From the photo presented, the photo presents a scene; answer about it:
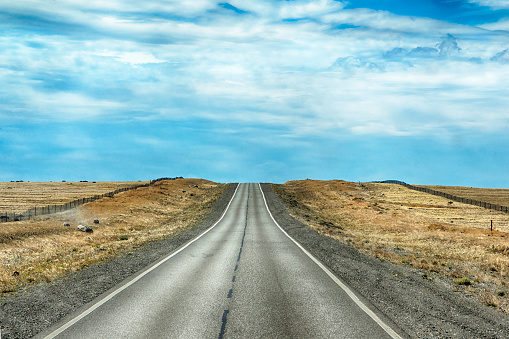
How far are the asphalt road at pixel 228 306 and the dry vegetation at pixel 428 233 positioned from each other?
539 centimetres

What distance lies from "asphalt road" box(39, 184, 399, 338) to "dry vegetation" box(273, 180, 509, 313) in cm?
539

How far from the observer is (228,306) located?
366 inches

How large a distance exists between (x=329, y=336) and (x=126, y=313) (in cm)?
480

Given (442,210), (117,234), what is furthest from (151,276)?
(442,210)

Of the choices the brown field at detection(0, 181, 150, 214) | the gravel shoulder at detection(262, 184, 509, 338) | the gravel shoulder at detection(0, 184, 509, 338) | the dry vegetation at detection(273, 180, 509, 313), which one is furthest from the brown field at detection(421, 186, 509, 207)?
the brown field at detection(0, 181, 150, 214)

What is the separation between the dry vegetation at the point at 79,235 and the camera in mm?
16431

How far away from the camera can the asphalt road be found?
7684mm

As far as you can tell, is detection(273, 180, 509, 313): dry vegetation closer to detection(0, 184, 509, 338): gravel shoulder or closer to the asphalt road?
detection(0, 184, 509, 338): gravel shoulder

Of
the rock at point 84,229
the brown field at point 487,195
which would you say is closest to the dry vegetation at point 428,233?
the brown field at point 487,195

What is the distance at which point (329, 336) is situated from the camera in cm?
737

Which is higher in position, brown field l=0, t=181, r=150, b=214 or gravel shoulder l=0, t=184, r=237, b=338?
brown field l=0, t=181, r=150, b=214

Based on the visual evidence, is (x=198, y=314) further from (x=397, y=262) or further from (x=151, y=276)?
(x=397, y=262)

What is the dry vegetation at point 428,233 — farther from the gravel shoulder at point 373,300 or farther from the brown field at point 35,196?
the brown field at point 35,196

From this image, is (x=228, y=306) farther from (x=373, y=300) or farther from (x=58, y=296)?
(x=58, y=296)
